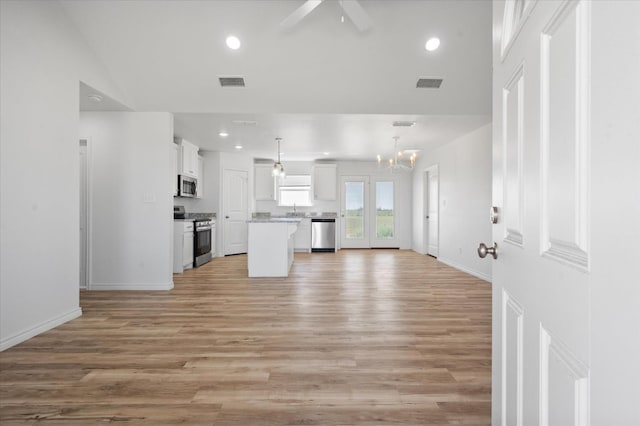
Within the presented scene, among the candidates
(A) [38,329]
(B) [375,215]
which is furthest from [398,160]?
(A) [38,329]

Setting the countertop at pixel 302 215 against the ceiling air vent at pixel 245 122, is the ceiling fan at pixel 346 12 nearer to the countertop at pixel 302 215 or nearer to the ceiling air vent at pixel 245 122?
the ceiling air vent at pixel 245 122

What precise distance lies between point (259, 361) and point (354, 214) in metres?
7.31

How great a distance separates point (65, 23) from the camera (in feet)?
11.0

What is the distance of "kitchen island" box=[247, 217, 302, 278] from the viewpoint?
17.9 feet

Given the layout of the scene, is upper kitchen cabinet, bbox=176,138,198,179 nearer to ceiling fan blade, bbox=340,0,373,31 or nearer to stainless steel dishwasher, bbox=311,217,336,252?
stainless steel dishwasher, bbox=311,217,336,252

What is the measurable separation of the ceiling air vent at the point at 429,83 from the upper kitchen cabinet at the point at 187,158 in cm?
431

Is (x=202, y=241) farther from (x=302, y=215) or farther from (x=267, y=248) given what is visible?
(x=302, y=215)

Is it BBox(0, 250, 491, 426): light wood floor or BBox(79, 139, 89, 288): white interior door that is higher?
BBox(79, 139, 89, 288): white interior door

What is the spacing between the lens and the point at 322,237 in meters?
8.94

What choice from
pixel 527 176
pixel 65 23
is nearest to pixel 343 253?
pixel 65 23

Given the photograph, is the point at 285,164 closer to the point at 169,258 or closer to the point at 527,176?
the point at 169,258

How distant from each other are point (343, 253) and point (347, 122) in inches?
166

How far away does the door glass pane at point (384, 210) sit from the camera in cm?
950

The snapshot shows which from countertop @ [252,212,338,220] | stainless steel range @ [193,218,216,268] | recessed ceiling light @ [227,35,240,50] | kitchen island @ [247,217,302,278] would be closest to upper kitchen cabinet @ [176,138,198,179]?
stainless steel range @ [193,218,216,268]
